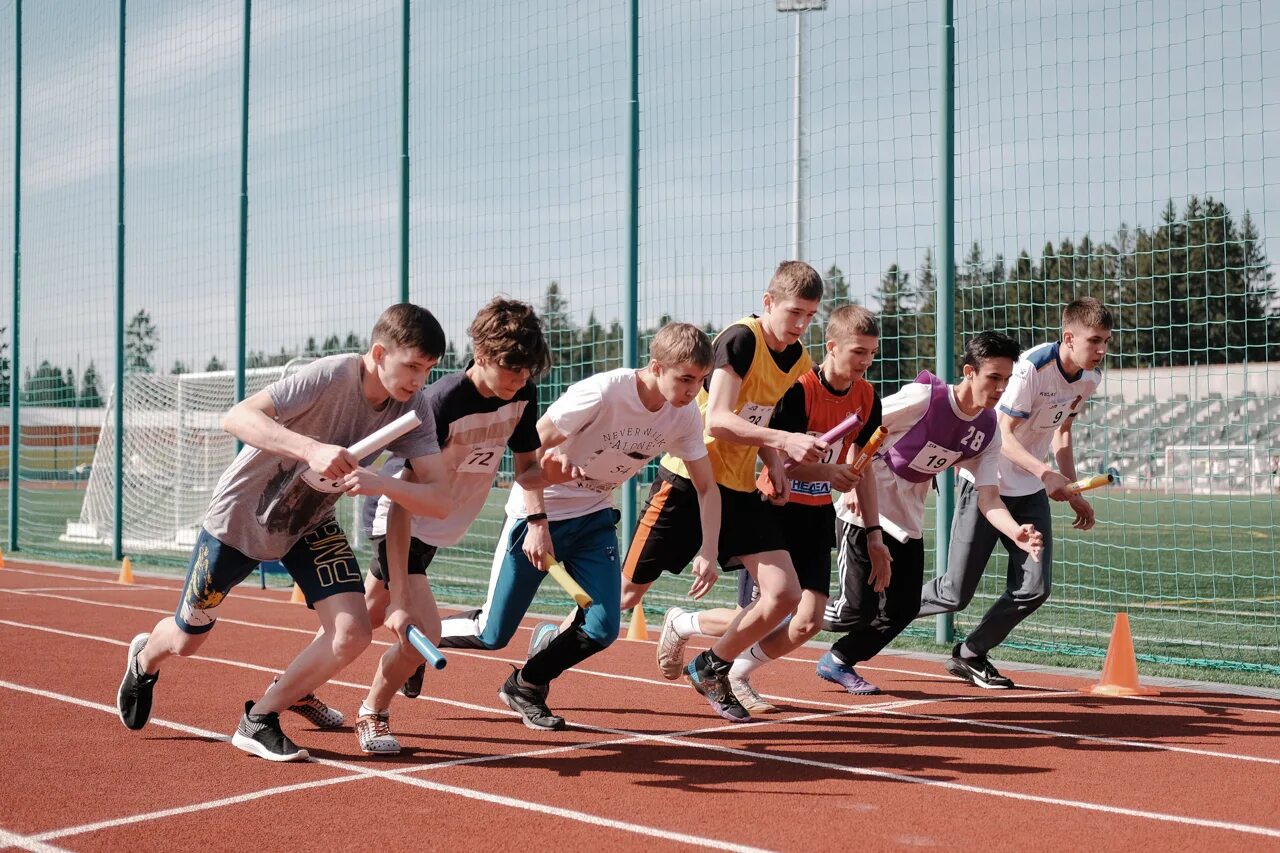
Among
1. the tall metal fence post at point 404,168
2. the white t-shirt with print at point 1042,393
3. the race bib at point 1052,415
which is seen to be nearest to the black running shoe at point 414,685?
the white t-shirt with print at point 1042,393

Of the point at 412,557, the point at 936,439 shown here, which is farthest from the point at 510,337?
the point at 936,439

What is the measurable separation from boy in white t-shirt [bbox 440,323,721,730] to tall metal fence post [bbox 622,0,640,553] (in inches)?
178

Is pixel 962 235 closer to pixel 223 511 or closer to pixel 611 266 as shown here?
pixel 611 266

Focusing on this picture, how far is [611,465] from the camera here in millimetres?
5711

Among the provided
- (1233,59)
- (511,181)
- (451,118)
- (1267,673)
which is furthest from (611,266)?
(1267,673)

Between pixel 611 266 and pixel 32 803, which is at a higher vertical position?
pixel 611 266

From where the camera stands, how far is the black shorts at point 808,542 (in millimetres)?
6270

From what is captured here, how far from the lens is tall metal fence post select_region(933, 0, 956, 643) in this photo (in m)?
8.71

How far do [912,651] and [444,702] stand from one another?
3.51 m

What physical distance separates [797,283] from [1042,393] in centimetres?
188

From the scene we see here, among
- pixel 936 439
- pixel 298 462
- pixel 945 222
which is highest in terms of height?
pixel 945 222

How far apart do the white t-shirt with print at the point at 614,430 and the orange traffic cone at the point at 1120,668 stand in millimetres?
2897

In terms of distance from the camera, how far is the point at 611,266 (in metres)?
10.8

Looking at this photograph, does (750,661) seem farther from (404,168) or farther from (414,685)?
(404,168)
